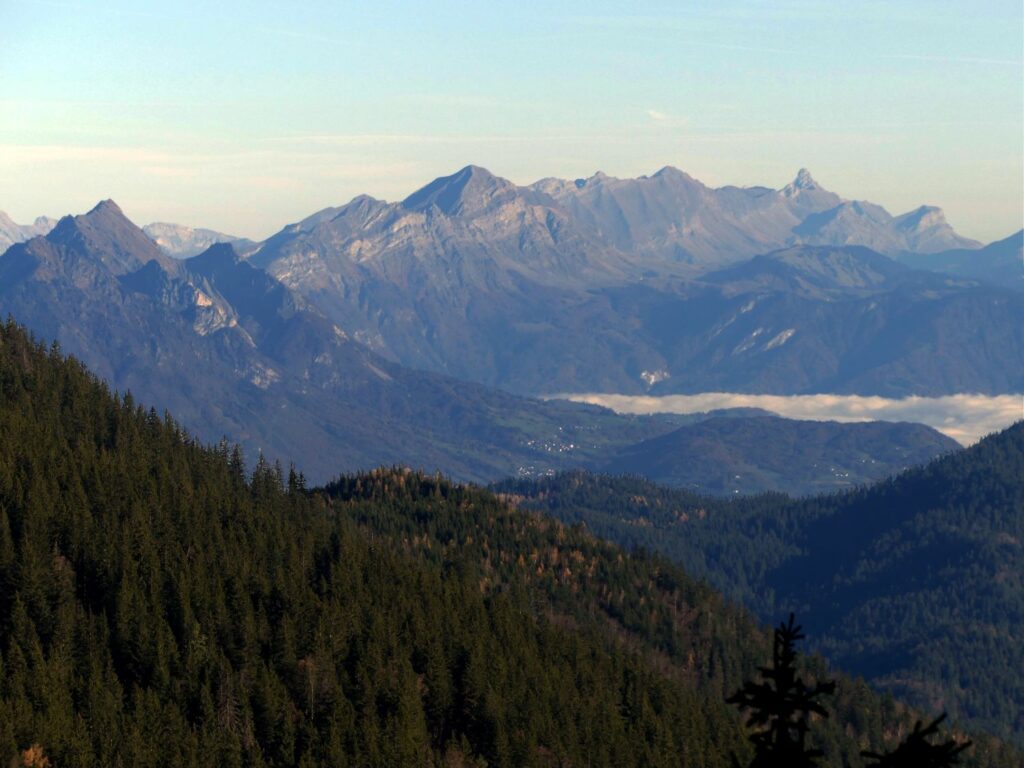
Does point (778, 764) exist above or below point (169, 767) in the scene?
above

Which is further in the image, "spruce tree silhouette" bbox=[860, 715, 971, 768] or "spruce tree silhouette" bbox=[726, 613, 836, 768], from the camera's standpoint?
"spruce tree silhouette" bbox=[726, 613, 836, 768]

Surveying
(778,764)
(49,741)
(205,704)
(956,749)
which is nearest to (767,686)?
(778,764)

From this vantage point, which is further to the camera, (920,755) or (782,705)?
(782,705)

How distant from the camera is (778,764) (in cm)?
5366

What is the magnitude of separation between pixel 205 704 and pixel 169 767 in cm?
2024

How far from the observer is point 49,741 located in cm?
17238

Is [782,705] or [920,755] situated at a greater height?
[782,705]

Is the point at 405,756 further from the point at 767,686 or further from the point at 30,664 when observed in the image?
the point at 767,686

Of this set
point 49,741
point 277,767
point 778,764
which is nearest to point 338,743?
point 277,767

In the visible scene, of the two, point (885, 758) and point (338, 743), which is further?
point (338, 743)

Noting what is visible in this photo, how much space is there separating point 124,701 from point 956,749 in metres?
161

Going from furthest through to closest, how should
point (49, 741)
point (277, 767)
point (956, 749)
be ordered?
point (277, 767), point (49, 741), point (956, 749)

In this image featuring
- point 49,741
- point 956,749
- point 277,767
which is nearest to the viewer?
point 956,749

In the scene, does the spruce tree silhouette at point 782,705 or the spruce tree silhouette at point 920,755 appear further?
the spruce tree silhouette at point 782,705
